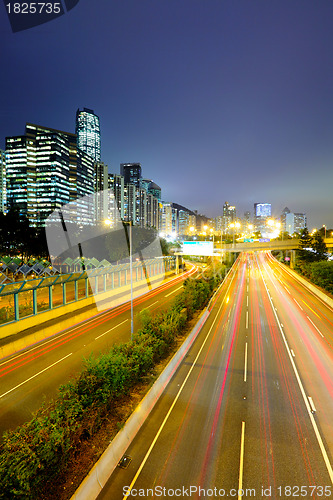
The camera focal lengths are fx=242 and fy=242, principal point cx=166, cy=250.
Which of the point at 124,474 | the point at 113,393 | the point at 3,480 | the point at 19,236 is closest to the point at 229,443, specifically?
the point at 124,474

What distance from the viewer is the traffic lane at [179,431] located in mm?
7180

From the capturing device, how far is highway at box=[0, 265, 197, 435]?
10539 millimetres

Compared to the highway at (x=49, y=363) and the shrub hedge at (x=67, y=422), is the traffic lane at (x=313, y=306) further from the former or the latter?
the highway at (x=49, y=363)

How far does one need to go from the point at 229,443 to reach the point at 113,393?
4.61 metres

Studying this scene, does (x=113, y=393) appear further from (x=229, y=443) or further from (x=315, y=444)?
(x=315, y=444)

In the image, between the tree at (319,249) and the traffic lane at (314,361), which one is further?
the tree at (319,249)

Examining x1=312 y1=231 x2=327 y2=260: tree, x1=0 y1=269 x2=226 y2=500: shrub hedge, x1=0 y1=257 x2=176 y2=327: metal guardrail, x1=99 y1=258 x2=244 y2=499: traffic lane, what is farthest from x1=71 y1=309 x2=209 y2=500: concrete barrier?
x1=312 y1=231 x2=327 y2=260: tree

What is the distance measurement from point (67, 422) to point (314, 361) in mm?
14425

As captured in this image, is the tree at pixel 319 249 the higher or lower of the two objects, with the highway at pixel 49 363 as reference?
higher

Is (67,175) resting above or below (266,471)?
above

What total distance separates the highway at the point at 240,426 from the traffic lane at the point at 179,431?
32 millimetres

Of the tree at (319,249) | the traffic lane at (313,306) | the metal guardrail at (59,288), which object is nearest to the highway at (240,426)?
the traffic lane at (313,306)

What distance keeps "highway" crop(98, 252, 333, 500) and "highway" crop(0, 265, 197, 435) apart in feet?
14.1

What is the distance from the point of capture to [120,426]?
328 inches
